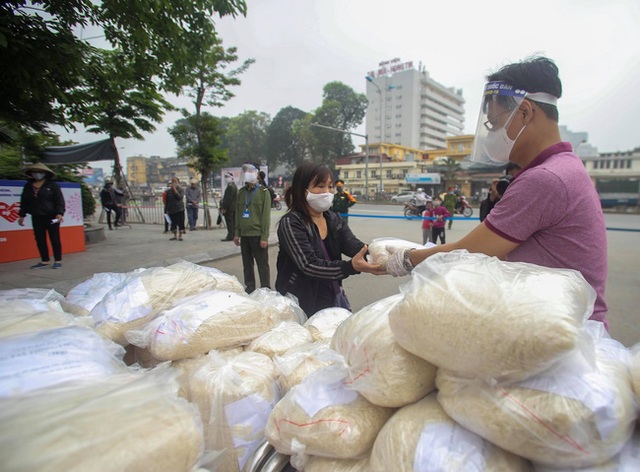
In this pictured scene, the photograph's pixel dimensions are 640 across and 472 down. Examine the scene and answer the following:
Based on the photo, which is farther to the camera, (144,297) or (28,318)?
(144,297)

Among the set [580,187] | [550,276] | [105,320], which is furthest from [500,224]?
[105,320]

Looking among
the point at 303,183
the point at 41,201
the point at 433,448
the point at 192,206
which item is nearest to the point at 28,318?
the point at 433,448

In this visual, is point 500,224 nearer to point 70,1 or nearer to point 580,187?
point 580,187

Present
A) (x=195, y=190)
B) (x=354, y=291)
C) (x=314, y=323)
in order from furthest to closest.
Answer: (x=195, y=190), (x=354, y=291), (x=314, y=323)

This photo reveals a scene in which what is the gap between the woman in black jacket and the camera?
6.99 ft

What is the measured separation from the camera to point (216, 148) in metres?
12.2

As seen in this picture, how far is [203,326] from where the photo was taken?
136 cm

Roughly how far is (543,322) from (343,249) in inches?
73.5

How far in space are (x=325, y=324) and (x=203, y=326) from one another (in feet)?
1.99

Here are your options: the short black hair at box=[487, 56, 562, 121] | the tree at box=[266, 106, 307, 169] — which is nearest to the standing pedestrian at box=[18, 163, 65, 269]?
the short black hair at box=[487, 56, 562, 121]

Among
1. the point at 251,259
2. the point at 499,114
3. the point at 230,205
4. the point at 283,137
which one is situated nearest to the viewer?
the point at 499,114

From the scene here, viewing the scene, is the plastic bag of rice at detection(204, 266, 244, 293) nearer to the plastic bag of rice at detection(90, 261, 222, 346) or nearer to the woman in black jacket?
the plastic bag of rice at detection(90, 261, 222, 346)

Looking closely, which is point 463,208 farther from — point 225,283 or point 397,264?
point 225,283

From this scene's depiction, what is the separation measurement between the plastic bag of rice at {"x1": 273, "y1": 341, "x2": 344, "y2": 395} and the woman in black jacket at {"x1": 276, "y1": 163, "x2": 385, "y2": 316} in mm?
775
